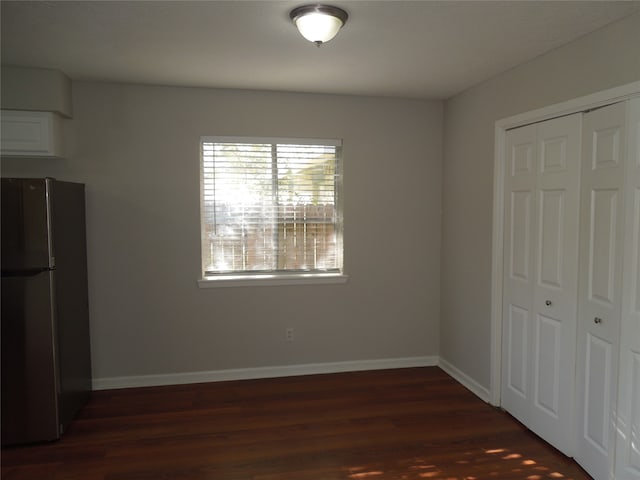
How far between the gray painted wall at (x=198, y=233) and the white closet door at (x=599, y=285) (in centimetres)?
181

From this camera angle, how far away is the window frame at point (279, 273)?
4.07m

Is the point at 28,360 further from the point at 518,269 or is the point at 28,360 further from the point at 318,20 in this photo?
the point at 518,269

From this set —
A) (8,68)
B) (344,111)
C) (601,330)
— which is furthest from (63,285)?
(601,330)

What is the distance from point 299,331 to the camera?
14.1ft

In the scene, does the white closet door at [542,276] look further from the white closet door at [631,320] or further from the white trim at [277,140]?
the white trim at [277,140]

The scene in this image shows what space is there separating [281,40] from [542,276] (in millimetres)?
2226

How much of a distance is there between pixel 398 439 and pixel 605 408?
1239mm

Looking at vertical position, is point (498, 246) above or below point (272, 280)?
above

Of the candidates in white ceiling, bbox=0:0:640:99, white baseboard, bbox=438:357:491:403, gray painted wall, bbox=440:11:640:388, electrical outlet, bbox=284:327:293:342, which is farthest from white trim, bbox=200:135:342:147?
white baseboard, bbox=438:357:491:403

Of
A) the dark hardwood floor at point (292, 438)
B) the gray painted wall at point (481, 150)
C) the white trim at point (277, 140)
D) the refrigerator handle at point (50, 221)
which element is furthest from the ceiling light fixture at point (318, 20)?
the dark hardwood floor at point (292, 438)

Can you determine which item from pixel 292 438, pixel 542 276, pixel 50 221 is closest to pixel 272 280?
pixel 292 438

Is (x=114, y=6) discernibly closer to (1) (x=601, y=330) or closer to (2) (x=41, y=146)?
(2) (x=41, y=146)

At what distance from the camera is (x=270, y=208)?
166 inches

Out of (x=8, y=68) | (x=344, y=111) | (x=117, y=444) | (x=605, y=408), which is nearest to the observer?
(x=605, y=408)
